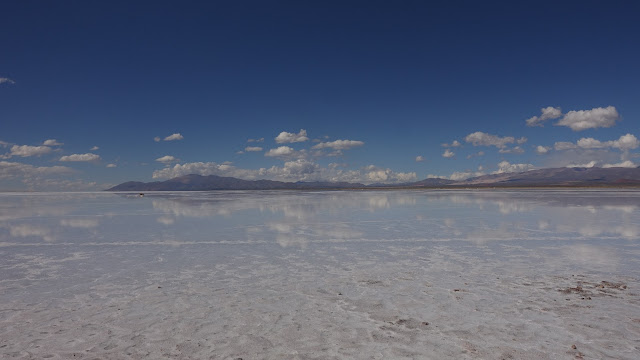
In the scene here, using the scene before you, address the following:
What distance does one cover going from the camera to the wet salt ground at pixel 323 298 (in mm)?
5148

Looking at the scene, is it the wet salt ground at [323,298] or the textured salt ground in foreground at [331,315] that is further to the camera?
the wet salt ground at [323,298]

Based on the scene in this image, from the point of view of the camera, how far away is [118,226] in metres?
18.8

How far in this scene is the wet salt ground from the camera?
5.15 metres

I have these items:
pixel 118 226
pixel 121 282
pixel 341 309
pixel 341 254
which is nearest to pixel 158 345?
pixel 341 309

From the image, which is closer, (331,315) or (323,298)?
(331,315)

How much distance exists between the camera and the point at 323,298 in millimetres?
7203

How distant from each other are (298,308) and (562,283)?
5.86 metres

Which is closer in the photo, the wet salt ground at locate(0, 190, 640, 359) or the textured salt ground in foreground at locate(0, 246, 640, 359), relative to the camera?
the textured salt ground in foreground at locate(0, 246, 640, 359)

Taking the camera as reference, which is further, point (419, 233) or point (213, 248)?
Result: point (419, 233)

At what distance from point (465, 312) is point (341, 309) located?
2.16 metres

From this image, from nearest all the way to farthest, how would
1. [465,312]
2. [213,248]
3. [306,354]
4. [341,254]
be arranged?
[306,354] → [465,312] → [341,254] → [213,248]

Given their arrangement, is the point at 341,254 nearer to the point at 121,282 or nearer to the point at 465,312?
the point at 465,312

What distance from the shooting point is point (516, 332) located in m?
5.53

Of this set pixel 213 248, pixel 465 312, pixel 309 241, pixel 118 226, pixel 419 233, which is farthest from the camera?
pixel 118 226
